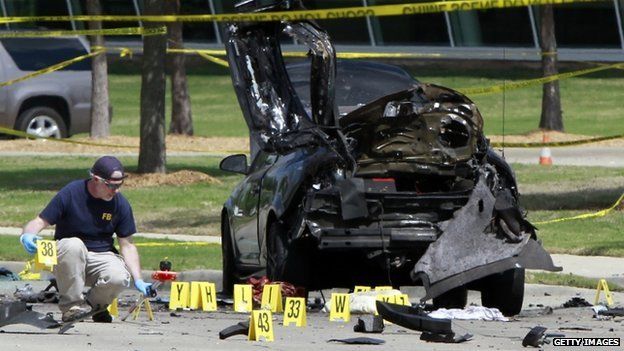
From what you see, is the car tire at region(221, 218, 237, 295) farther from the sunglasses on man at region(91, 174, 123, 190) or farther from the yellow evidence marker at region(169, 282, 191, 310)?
the sunglasses on man at region(91, 174, 123, 190)

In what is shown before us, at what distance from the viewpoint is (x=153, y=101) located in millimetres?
22703

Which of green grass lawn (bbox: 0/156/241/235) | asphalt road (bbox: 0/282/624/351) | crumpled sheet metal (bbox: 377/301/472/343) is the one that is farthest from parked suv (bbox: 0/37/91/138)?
crumpled sheet metal (bbox: 377/301/472/343)

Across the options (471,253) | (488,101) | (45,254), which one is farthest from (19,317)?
(488,101)

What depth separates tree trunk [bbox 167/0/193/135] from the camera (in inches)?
1146

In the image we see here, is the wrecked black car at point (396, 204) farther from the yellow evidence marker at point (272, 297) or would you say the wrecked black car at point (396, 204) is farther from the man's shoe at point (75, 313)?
the man's shoe at point (75, 313)

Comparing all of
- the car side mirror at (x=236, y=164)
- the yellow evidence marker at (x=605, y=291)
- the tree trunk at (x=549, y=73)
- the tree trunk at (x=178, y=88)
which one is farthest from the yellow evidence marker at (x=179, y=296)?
the tree trunk at (x=549, y=73)

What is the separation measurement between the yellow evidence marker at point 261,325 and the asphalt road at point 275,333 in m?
0.05

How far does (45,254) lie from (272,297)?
160 centimetres

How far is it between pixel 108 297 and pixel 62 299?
1.14 feet

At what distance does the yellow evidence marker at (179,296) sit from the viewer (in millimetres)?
12062

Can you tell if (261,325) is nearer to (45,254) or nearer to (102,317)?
(45,254)

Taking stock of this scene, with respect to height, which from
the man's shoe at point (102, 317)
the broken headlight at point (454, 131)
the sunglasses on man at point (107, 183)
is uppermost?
the broken headlight at point (454, 131)

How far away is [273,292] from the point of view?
11289 millimetres

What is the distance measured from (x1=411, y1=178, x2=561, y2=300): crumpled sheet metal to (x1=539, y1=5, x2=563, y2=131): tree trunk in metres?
17.8
